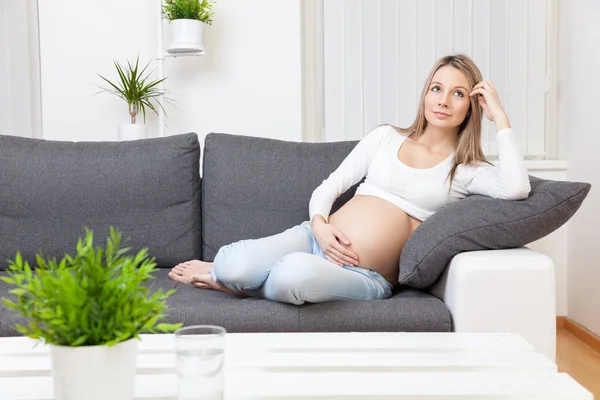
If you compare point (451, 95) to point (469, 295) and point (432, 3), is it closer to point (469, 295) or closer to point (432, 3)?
point (469, 295)

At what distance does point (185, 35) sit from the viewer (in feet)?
9.41

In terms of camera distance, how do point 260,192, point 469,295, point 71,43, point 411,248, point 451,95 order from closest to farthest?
point 469,295, point 411,248, point 451,95, point 260,192, point 71,43

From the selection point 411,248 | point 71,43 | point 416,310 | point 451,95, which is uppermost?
point 71,43

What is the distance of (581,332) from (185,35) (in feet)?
7.25

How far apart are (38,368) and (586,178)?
A: 98.9 inches

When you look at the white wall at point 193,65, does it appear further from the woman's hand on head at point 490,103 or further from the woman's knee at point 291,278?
the woman's knee at point 291,278

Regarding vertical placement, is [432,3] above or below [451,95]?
above

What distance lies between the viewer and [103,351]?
78 centimetres

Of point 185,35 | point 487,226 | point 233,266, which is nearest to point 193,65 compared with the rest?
point 185,35

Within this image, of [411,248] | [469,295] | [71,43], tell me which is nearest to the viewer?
[469,295]

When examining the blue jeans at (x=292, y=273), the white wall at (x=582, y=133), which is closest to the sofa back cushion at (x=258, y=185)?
the blue jeans at (x=292, y=273)

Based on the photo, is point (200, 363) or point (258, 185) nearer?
point (200, 363)

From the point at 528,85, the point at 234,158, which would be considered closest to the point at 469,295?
the point at 234,158

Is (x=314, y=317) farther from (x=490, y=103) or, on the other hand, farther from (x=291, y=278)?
(x=490, y=103)
